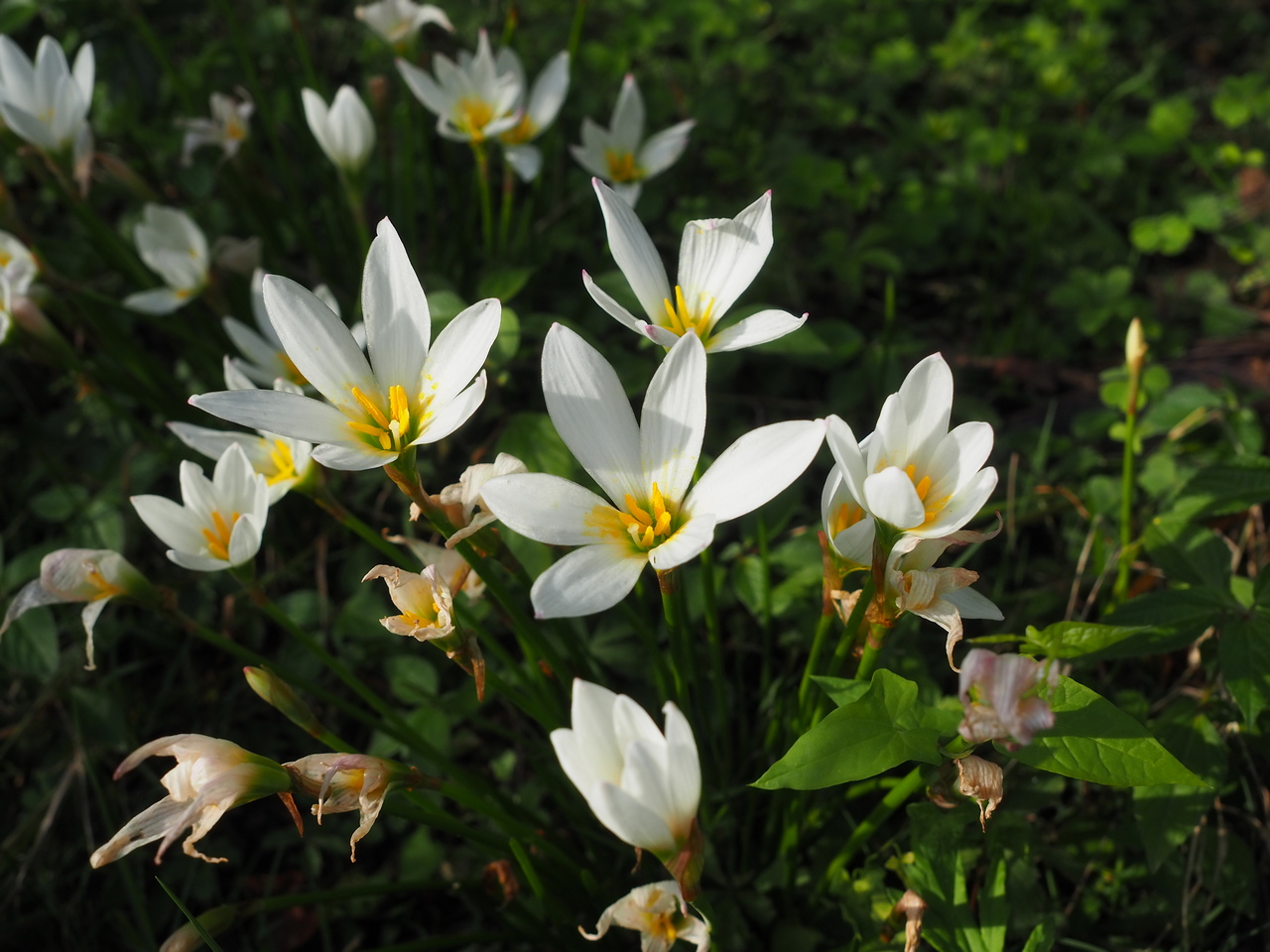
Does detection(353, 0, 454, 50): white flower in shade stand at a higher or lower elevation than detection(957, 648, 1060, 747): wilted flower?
higher

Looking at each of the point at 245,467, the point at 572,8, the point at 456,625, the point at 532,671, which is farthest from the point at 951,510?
the point at 572,8

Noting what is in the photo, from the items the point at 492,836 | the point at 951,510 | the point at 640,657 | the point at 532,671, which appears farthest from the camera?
the point at 640,657

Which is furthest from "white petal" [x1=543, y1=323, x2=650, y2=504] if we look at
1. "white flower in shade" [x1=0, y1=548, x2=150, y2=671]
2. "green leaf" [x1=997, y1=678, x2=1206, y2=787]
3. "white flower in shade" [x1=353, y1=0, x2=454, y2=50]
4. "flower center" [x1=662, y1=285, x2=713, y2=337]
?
"white flower in shade" [x1=353, y1=0, x2=454, y2=50]

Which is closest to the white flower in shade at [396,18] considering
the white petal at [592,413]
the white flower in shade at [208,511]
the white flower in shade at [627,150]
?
the white flower in shade at [627,150]

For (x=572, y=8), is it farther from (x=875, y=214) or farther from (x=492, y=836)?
(x=492, y=836)

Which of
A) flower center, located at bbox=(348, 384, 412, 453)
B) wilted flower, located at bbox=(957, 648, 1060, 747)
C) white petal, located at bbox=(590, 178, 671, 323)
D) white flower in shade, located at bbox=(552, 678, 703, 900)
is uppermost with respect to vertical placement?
white petal, located at bbox=(590, 178, 671, 323)

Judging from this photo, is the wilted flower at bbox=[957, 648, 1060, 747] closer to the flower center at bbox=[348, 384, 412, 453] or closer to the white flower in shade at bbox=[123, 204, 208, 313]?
the flower center at bbox=[348, 384, 412, 453]

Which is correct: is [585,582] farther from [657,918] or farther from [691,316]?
[691,316]
